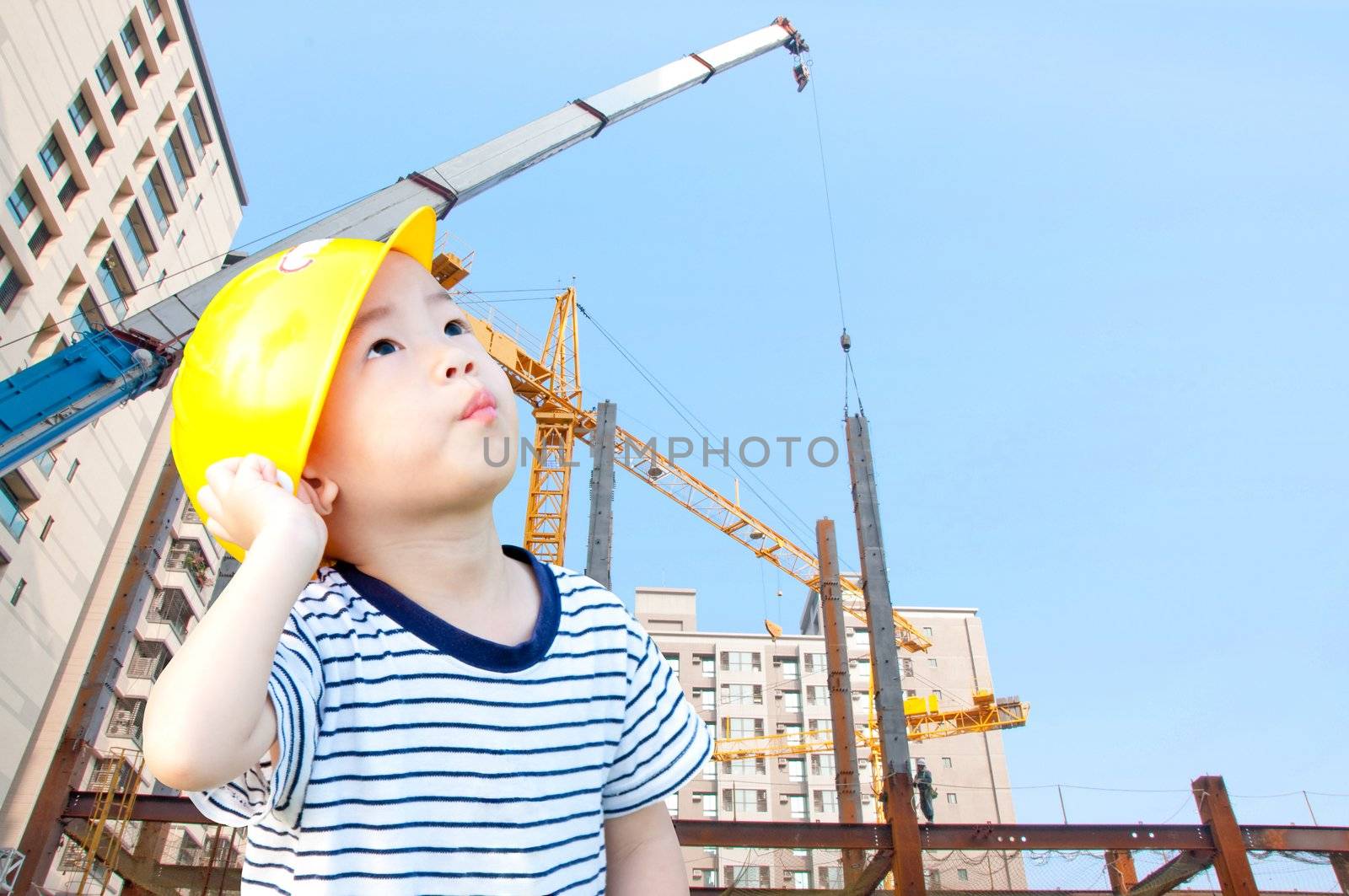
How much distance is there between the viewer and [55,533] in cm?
2061

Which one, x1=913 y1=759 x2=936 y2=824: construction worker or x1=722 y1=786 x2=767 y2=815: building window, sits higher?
x1=722 y1=786 x2=767 y2=815: building window

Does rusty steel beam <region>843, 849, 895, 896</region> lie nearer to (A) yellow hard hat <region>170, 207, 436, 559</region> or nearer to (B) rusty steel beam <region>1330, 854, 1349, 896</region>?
(B) rusty steel beam <region>1330, 854, 1349, 896</region>

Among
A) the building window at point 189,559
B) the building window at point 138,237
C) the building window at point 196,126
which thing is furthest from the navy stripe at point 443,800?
the building window at point 189,559

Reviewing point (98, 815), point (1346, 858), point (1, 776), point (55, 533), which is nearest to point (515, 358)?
point (55, 533)

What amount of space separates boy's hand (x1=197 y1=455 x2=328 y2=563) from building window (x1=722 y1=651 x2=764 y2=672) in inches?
1877

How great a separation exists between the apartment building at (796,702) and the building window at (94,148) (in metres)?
31.1

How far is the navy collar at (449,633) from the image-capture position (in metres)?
1.50

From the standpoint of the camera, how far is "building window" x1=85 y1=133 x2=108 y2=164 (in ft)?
70.2

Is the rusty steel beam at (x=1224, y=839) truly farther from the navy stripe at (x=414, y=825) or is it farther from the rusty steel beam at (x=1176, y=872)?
the navy stripe at (x=414, y=825)

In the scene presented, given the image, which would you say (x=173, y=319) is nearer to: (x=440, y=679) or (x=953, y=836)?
(x=953, y=836)

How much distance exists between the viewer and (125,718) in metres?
25.8

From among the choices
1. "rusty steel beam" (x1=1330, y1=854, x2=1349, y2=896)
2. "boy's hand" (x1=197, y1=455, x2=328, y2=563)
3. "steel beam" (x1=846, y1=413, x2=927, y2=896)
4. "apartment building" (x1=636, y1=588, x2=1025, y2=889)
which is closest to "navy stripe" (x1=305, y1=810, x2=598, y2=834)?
"boy's hand" (x1=197, y1=455, x2=328, y2=563)

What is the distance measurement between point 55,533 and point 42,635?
221 cm

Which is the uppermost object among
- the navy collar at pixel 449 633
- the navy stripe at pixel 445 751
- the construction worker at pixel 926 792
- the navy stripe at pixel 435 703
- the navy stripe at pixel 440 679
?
the construction worker at pixel 926 792
